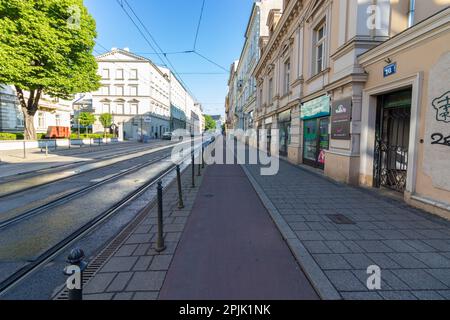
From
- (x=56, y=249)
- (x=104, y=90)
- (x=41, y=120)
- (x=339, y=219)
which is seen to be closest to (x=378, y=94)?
(x=339, y=219)

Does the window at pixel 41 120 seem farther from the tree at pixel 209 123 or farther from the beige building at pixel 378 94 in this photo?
the tree at pixel 209 123

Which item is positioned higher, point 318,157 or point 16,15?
point 16,15

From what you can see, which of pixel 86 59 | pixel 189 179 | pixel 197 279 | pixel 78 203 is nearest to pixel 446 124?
pixel 197 279

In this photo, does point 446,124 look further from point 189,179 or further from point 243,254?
point 189,179

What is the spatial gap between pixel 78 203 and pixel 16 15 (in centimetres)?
1845

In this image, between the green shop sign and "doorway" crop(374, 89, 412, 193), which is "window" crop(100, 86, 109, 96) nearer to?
the green shop sign

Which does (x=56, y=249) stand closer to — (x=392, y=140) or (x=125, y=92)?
(x=392, y=140)

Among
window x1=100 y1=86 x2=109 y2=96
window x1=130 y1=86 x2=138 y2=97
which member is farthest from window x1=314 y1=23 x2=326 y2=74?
window x1=100 y1=86 x2=109 y2=96

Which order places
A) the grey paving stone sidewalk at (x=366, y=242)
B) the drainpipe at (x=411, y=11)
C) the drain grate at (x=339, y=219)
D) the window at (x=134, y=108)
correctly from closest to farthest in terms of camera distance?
the grey paving stone sidewalk at (x=366, y=242), the drain grate at (x=339, y=219), the drainpipe at (x=411, y=11), the window at (x=134, y=108)

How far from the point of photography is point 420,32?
5.08 m

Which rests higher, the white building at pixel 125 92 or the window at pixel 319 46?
the white building at pixel 125 92

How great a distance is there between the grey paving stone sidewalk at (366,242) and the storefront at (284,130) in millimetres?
8153

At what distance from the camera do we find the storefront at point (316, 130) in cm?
949

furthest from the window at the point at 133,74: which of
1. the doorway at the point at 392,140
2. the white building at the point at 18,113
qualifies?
the doorway at the point at 392,140
